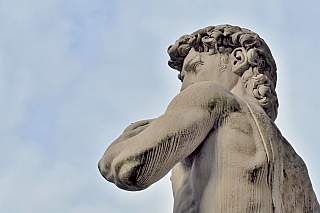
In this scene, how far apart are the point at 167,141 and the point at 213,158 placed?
430mm

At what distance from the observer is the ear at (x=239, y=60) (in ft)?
18.9

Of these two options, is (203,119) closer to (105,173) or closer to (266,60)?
(105,173)

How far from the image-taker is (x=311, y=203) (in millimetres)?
5281

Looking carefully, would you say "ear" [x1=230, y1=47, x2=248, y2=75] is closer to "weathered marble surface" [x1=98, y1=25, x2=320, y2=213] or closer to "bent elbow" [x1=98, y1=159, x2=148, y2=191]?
"weathered marble surface" [x1=98, y1=25, x2=320, y2=213]

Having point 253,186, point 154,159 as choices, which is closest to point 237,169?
point 253,186

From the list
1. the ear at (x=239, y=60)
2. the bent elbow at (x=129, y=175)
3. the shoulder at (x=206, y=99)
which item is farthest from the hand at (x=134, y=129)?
the ear at (x=239, y=60)

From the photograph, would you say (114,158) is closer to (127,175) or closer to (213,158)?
(127,175)

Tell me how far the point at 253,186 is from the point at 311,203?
2.95ft

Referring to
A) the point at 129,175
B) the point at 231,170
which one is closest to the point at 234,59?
the point at 231,170

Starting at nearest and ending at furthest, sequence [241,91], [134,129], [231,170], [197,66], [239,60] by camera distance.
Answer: [231,170] < [134,129] < [241,91] < [239,60] < [197,66]

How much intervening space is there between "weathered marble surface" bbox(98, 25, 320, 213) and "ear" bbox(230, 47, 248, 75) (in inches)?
15.5

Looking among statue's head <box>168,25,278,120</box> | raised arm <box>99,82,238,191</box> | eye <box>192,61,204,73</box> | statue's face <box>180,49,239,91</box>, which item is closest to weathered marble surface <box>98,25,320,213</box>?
raised arm <box>99,82,238,191</box>

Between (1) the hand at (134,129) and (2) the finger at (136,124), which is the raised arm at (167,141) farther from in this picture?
(2) the finger at (136,124)

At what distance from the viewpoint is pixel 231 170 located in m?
4.66
